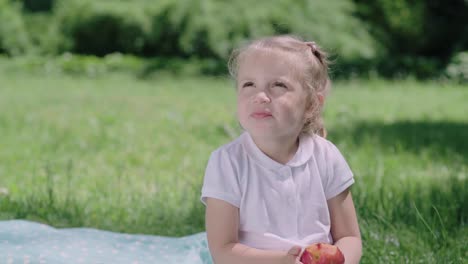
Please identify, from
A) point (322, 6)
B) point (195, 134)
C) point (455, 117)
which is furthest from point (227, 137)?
point (322, 6)

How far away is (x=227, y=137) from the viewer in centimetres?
575

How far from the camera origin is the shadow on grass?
5.39 metres

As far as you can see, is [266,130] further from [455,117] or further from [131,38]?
[131,38]

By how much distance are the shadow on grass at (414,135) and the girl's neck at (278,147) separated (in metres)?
2.81

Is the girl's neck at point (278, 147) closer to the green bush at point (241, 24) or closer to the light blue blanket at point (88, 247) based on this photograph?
the light blue blanket at point (88, 247)

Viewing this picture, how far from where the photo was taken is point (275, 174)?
2.22m

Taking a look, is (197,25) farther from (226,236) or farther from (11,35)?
(226,236)

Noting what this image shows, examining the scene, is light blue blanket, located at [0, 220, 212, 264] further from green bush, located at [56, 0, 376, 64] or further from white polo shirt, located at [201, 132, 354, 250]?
green bush, located at [56, 0, 376, 64]

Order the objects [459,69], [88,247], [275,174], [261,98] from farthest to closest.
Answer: [459,69], [88,247], [275,174], [261,98]

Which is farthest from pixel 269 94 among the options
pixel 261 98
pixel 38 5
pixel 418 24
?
pixel 38 5

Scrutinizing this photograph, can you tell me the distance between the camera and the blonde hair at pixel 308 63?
2.21 m

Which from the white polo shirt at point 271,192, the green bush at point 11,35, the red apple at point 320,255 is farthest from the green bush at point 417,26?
the red apple at point 320,255

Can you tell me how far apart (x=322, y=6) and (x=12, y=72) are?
228 inches

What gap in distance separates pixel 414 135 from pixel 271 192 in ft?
13.3
